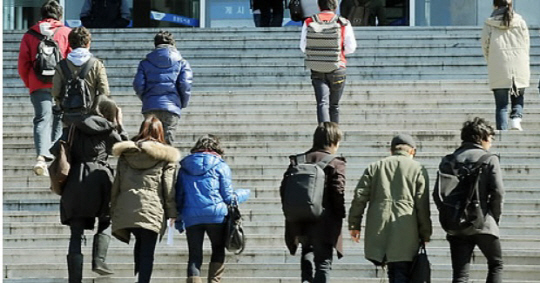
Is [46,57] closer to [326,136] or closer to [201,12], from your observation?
[326,136]

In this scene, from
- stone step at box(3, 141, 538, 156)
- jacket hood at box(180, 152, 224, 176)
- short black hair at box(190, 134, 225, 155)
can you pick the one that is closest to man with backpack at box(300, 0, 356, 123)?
stone step at box(3, 141, 538, 156)

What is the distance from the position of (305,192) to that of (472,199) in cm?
126

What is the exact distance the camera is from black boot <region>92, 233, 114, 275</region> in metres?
12.3

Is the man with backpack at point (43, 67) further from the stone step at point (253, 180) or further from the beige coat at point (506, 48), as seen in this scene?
the beige coat at point (506, 48)

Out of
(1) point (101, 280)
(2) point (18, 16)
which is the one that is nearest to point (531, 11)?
(2) point (18, 16)

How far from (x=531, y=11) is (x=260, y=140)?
908cm

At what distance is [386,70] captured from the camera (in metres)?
19.0

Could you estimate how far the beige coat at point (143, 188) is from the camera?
1188 cm

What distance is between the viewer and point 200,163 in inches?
474

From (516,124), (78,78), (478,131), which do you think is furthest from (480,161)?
Result: (516,124)

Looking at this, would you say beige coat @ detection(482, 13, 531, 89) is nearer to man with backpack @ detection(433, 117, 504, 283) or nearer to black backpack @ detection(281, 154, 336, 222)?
man with backpack @ detection(433, 117, 504, 283)

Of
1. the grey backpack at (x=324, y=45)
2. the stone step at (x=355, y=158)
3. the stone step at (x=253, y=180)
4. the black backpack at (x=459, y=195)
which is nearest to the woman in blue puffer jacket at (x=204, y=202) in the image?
the black backpack at (x=459, y=195)

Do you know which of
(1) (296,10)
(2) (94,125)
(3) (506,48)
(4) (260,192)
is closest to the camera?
(2) (94,125)

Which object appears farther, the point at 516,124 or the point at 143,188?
the point at 516,124
